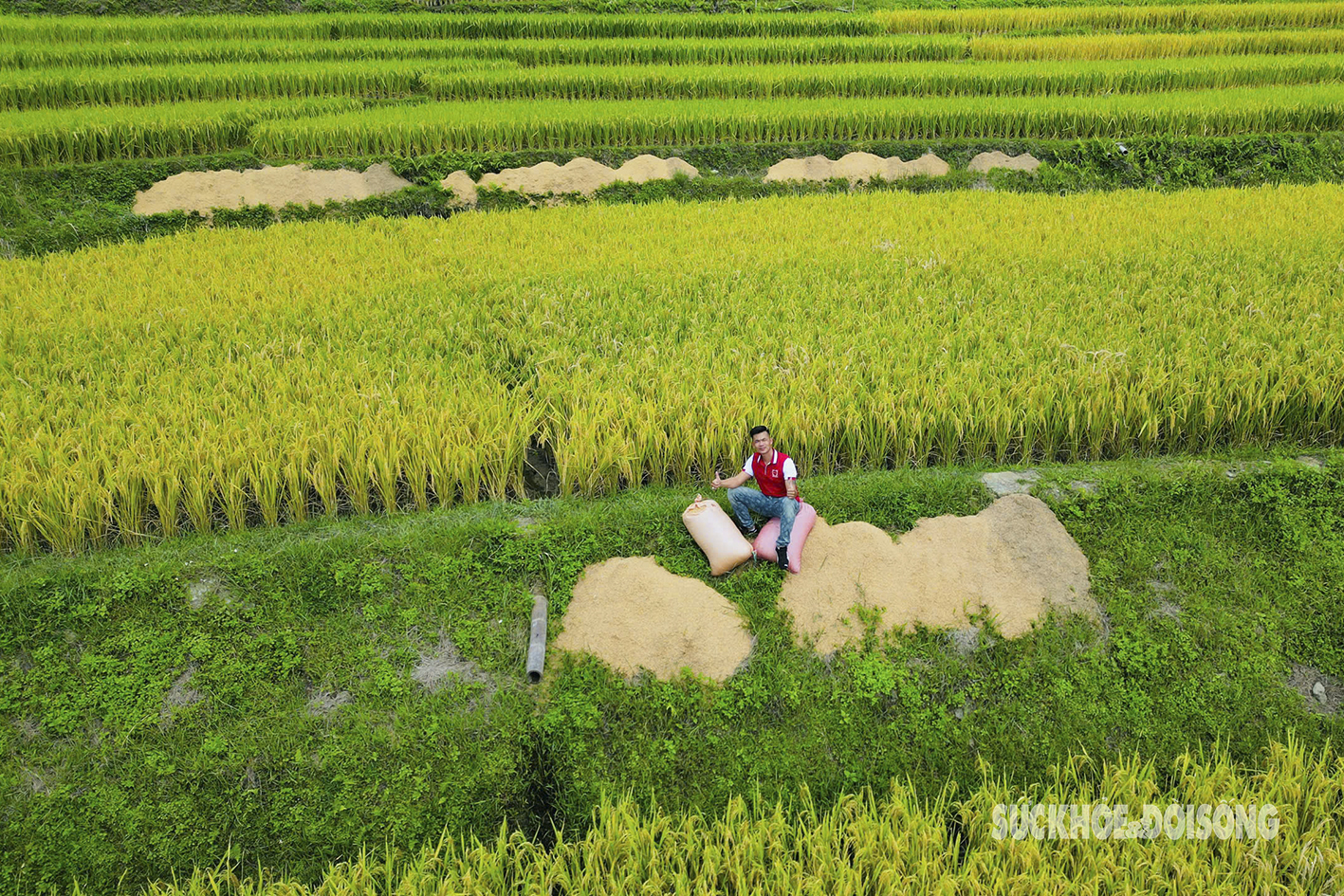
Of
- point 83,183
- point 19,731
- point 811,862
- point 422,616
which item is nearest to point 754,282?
point 422,616

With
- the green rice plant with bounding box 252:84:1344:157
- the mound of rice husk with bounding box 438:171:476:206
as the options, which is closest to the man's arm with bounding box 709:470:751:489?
the mound of rice husk with bounding box 438:171:476:206

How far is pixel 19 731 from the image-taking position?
258 cm

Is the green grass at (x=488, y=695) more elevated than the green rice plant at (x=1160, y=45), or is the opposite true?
the green rice plant at (x=1160, y=45)

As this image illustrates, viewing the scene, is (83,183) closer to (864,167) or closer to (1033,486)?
(864,167)

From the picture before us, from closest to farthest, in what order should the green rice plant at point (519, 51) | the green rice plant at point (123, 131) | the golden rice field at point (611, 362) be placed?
1. the golden rice field at point (611, 362)
2. the green rice plant at point (123, 131)
3. the green rice plant at point (519, 51)

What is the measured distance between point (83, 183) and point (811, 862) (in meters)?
9.17

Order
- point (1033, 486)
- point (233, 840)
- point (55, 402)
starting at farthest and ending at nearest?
1. point (55, 402)
2. point (1033, 486)
3. point (233, 840)

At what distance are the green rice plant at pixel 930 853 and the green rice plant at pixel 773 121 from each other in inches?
309

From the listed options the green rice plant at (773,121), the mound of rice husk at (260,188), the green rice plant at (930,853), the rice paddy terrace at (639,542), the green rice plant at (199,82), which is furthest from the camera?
the green rice plant at (199,82)

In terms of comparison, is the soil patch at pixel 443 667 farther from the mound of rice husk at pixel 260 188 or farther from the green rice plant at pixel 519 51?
the green rice plant at pixel 519 51

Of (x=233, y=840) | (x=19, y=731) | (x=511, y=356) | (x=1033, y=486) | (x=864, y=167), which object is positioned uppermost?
(x=864, y=167)

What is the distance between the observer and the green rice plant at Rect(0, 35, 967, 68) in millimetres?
10945

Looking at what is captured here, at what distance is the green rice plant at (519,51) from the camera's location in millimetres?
10945

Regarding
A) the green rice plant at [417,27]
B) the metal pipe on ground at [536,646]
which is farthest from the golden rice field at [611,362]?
the green rice plant at [417,27]
